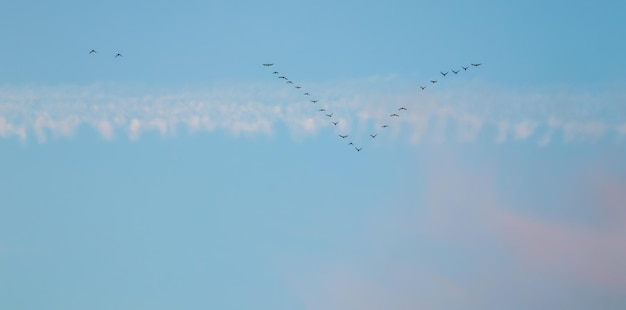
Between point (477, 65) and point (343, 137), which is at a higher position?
point (477, 65)

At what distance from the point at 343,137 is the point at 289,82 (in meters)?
24.5

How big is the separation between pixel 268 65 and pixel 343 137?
111 feet

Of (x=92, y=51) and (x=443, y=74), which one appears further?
(x=92, y=51)

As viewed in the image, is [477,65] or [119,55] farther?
[119,55]

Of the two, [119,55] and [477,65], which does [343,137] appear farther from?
[119,55]

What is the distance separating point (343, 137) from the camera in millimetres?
112938

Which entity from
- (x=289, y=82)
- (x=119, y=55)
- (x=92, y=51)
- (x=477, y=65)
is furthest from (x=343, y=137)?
(x=92, y=51)

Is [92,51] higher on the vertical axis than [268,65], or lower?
lower

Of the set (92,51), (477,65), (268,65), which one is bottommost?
(92,51)

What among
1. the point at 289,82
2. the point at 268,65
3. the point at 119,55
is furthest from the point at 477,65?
the point at 119,55

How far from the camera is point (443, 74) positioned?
10450 cm

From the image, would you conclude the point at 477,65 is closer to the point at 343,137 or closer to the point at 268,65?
the point at 343,137

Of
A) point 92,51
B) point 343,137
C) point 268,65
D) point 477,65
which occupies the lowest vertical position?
point 343,137

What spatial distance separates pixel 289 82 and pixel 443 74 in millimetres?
46543
